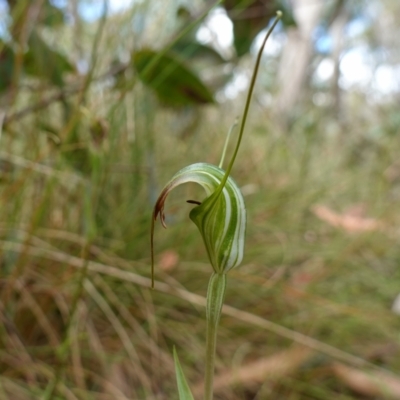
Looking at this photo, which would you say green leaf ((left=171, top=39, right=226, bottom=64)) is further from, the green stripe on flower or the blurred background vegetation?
the green stripe on flower

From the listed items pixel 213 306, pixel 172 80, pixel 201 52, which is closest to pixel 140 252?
pixel 172 80

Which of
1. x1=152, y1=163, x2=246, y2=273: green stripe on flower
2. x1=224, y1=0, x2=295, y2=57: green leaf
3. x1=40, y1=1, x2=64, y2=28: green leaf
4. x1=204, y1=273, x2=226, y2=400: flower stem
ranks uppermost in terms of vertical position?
x1=224, y1=0, x2=295, y2=57: green leaf

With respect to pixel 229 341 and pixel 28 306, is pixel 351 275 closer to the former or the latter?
pixel 229 341

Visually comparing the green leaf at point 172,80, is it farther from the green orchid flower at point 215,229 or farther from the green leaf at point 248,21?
the green orchid flower at point 215,229

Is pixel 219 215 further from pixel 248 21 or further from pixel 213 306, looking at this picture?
pixel 248 21

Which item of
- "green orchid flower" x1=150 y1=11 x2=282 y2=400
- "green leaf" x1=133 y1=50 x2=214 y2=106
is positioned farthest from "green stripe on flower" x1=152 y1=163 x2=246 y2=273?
"green leaf" x1=133 y1=50 x2=214 y2=106

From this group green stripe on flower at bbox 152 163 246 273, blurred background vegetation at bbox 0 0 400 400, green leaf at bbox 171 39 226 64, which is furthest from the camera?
green leaf at bbox 171 39 226 64

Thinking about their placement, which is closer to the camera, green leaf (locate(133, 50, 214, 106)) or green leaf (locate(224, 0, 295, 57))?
green leaf (locate(133, 50, 214, 106))

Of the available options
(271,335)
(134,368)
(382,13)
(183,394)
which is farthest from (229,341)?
(382,13)

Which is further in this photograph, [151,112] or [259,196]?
[259,196]
